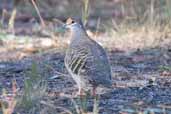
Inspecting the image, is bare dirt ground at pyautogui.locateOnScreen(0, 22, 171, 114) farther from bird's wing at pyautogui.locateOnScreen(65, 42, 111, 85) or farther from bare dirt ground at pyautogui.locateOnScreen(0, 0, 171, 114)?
bird's wing at pyautogui.locateOnScreen(65, 42, 111, 85)

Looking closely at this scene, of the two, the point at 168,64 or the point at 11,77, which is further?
the point at 168,64

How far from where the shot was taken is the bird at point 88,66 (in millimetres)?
6285

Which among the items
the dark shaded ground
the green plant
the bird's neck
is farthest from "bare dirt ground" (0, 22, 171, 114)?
the bird's neck

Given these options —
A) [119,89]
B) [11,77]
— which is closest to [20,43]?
[11,77]

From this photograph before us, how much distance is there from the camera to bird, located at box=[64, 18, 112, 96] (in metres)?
6.29

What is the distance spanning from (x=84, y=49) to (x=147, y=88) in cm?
72

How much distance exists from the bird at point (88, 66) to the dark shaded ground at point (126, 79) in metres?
0.18

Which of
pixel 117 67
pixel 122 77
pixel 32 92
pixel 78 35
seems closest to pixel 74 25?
pixel 78 35

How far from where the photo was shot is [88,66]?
637 cm

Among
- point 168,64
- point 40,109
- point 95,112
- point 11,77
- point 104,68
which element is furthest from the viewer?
point 168,64

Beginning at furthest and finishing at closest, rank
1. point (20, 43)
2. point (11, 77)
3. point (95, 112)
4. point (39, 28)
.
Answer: point (39, 28) < point (20, 43) < point (11, 77) < point (95, 112)

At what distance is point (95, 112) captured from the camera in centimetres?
528

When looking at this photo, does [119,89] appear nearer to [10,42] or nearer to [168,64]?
[168,64]

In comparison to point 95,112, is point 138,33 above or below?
above
